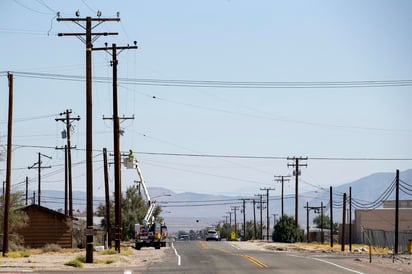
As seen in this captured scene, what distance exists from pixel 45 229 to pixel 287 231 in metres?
55.7

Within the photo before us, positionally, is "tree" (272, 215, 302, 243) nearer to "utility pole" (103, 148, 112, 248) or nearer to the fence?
the fence

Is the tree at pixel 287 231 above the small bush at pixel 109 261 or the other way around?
the other way around

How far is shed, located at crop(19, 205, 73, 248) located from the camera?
219 feet

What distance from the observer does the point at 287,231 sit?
116375 millimetres

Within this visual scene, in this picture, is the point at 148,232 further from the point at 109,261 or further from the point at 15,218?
the point at 109,261

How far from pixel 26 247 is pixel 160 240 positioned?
12.3 m

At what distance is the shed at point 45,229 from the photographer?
219ft

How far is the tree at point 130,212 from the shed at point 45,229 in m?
28.7

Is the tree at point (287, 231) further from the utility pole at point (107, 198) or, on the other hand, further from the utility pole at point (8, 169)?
the utility pole at point (8, 169)

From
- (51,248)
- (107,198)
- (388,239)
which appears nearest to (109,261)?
(51,248)

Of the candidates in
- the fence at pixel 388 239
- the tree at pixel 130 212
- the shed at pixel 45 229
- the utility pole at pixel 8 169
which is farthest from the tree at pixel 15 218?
the fence at pixel 388 239

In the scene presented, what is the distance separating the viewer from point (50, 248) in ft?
204

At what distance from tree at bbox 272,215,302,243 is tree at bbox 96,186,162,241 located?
18366 mm

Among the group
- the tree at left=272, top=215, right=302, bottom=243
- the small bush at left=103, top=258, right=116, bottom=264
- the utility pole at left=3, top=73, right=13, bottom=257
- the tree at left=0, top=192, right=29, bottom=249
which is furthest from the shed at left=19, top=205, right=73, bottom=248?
the tree at left=272, top=215, right=302, bottom=243
